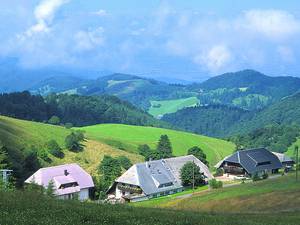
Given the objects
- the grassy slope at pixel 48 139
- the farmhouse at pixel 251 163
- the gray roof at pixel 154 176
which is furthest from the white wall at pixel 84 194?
the farmhouse at pixel 251 163

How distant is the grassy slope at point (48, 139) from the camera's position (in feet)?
347

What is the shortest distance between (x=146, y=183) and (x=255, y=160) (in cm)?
3362

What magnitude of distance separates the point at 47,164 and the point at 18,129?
1728 cm

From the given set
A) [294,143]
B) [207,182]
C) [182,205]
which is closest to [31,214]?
[182,205]

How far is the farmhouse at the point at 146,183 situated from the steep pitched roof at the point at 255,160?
18.7 metres

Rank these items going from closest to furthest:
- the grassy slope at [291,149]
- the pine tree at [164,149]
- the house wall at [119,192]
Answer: the house wall at [119,192]
the pine tree at [164,149]
the grassy slope at [291,149]

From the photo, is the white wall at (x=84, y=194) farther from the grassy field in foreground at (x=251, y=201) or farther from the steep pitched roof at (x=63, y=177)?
the grassy field in foreground at (x=251, y=201)

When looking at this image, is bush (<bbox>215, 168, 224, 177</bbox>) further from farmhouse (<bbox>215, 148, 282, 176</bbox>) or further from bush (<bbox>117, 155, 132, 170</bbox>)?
bush (<bbox>117, 155, 132, 170</bbox>)

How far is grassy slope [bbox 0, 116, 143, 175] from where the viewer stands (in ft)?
347

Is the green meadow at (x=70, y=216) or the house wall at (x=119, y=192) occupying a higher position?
the house wall at (x=119, y=192)

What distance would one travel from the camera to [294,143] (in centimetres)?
18712

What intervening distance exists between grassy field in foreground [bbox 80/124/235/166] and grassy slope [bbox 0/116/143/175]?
16.2 meters

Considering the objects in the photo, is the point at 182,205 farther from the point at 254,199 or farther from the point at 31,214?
the point at 31,214

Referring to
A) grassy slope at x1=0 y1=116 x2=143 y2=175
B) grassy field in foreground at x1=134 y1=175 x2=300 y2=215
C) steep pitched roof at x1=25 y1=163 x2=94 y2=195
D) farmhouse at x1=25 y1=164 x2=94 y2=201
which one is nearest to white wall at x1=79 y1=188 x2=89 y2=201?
farmhouse at x1=25 y1=164 x2=94 y2=201
